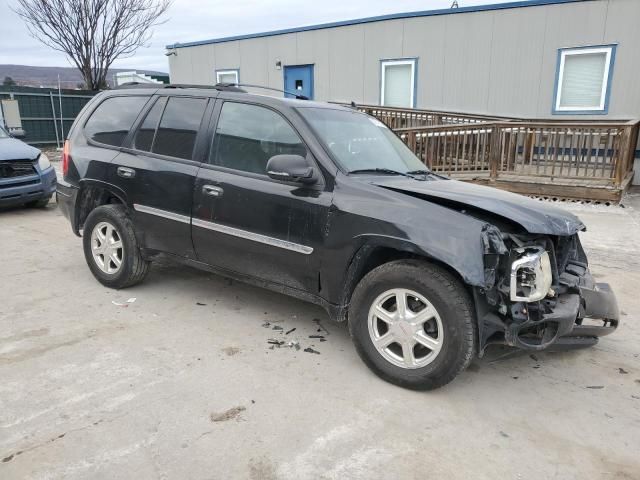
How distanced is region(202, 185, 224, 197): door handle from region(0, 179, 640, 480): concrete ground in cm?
106

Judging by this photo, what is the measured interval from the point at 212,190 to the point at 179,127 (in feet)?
2.54

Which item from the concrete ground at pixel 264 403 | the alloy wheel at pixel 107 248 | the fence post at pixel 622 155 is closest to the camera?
the concrete ground at pixel 264 403

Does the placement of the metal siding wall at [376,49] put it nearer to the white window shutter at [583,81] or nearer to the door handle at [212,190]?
the white window shutter at [583,81]

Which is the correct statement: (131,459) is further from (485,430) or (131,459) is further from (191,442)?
(485,430)

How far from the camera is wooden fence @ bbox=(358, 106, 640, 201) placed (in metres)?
9.00

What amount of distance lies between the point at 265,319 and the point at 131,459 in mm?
1874

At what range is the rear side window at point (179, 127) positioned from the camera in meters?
4.26

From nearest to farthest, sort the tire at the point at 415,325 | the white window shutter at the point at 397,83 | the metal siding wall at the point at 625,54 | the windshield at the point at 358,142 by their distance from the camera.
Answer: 1. the tire at the point at 415,325
2. the windshield at the point at 358,142
3. the metal siding wall at the point at 625,54
4. the white window shutter at the point at 397,83

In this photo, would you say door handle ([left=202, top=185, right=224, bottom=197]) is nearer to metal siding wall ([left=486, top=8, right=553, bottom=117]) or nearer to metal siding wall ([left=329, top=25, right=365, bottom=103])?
metal siding wall ([left=486, top=8, right=553, bottom=117])

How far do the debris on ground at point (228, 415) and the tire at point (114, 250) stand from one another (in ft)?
7.25

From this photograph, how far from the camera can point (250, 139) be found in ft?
13.0

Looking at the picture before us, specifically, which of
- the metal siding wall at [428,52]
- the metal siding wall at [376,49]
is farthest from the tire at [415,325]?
the metal siding wall at [376,49]

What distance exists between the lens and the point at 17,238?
6.82m

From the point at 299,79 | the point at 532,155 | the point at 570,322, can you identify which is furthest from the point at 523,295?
the point at 299,79
